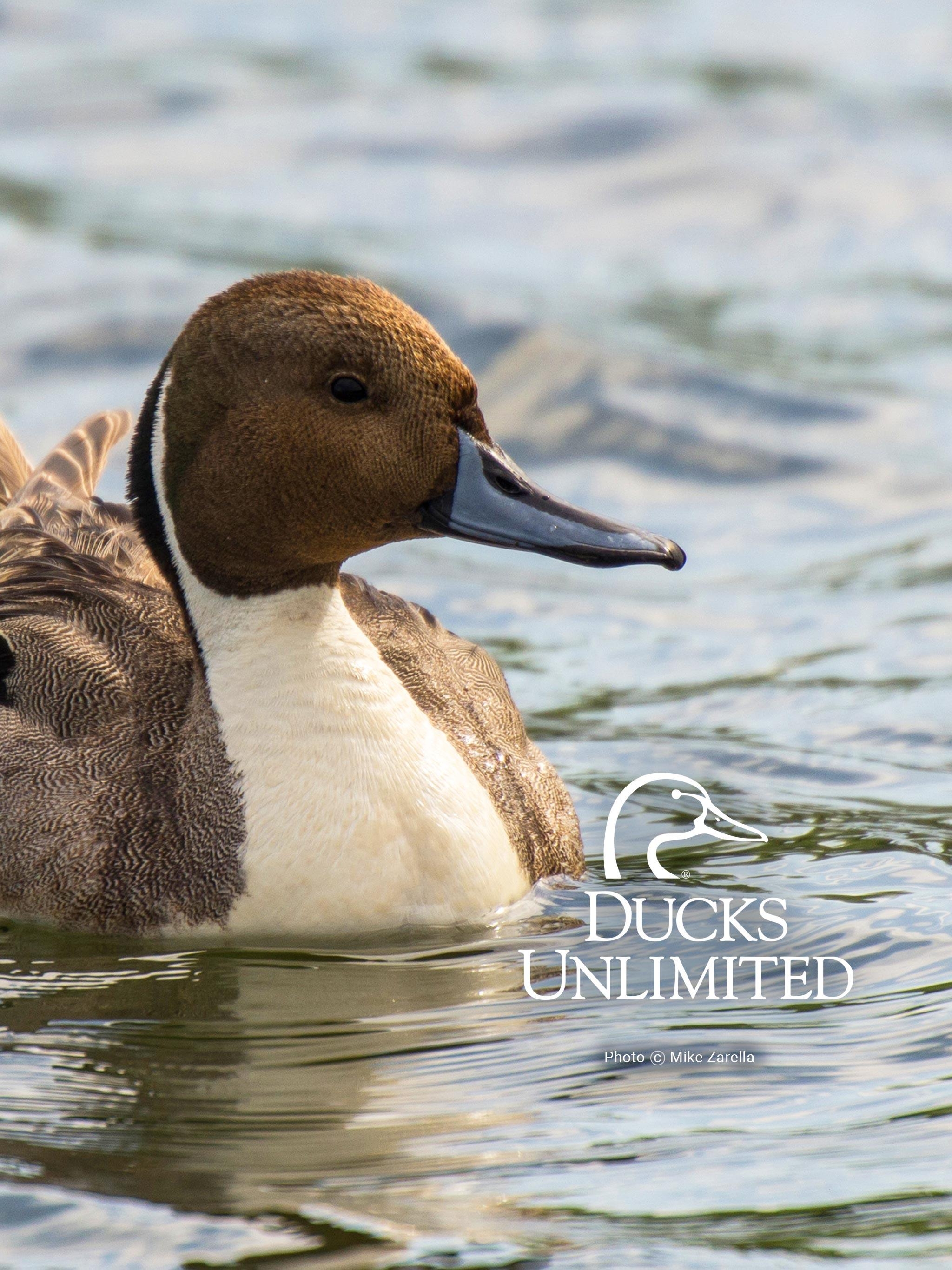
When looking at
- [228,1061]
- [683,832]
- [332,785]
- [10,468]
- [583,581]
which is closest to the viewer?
[228,1061]

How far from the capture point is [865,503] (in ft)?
32.5

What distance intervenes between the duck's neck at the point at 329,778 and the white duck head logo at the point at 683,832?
0.62 m

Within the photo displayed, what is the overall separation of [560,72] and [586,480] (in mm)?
6941

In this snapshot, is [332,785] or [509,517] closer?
[509,517]

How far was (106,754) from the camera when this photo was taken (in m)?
5.61

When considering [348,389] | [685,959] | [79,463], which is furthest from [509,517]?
[79,463]

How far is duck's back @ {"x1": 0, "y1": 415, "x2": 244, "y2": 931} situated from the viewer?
5406 mm

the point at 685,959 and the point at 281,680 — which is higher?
the point at 281,680

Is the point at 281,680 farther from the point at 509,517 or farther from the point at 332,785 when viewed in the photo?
the point at 509,517

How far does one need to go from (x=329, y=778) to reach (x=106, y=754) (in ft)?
2.15

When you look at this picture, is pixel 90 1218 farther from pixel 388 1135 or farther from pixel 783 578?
pixel 783 578

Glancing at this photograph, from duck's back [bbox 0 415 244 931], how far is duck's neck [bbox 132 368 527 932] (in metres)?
0.09

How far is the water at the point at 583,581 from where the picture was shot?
424cm

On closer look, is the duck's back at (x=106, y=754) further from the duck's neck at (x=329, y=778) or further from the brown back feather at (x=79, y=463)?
the brown back feather at (x=79, y=463)
